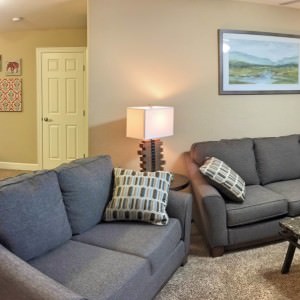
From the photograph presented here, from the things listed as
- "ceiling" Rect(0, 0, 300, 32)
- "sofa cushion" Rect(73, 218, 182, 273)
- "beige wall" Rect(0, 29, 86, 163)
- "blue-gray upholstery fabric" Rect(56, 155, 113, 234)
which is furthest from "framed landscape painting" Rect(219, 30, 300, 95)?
"beige wall" Rect(0, 29, 86, 163)

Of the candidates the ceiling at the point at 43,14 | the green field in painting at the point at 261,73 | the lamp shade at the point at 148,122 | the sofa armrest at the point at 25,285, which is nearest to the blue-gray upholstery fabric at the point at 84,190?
the lamp shade at the point at 148,122

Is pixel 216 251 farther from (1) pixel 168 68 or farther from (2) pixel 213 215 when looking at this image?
(1) pixel 168 68

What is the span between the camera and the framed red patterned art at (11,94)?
5734mm

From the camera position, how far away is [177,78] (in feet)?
12.2

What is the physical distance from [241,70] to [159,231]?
2336mm

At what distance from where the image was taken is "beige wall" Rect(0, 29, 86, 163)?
214 inches

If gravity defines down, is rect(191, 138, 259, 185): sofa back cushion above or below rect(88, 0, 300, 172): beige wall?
below

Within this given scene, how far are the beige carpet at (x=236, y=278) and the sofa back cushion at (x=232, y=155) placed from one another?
782mm

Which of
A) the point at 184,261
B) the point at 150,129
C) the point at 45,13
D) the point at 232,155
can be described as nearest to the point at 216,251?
the point at 184,261

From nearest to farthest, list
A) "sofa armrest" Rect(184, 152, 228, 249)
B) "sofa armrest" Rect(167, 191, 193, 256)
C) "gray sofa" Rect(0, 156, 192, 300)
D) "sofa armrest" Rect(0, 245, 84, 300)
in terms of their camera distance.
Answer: "sofa armrest" Rect(0, 245, 84, 300) → "gray sofa" Rect(0, 156, 192, 300) → "sofa armrest" Rect(167, 191, 193, 256) → "sofa armrest" Rect(184, 152, 228, 249)

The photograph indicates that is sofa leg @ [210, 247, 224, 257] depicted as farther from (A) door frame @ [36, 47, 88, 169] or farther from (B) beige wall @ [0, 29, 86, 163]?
(B) beige wall @ [0, 29, 86, 163]

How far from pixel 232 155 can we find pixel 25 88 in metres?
3.77

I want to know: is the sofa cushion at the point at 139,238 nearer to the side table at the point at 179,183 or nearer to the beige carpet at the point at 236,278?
the beige carpet at the point at 236,278

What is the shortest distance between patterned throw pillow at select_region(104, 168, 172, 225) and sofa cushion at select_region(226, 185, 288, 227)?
655 millimetres
